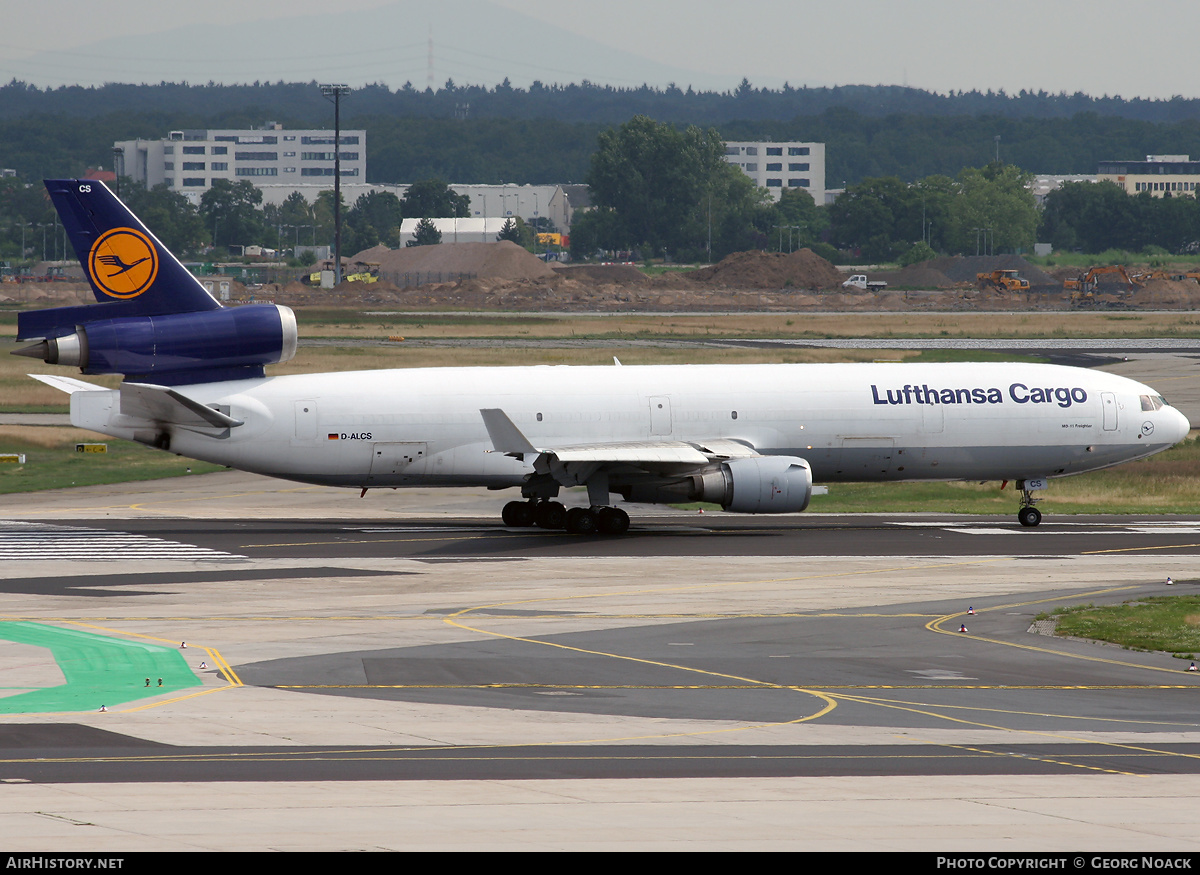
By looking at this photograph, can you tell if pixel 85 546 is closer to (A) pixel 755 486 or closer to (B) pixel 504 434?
(B) pixel 504 434

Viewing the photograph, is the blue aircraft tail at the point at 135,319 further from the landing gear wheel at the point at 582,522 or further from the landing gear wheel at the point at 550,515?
the landing gear wheel at the point at 582,522

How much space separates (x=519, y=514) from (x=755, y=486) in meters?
7.93

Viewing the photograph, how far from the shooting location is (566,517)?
43.4 meters

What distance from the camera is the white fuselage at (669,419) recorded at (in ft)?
139

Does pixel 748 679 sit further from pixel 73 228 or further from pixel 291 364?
pixel 291 364

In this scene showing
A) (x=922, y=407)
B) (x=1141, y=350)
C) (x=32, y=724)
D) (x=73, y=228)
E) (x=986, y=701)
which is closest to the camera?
(x=32, y=724)

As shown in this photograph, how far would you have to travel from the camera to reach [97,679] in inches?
901

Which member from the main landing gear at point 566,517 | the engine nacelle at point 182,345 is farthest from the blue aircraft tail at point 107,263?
the main landing gear at point 566,517

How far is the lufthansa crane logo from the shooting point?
41.6m

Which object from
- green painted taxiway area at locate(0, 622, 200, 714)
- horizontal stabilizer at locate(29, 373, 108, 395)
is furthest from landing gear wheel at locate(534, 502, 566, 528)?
green painted taxiway area at locate(0, 622, 200, 714)

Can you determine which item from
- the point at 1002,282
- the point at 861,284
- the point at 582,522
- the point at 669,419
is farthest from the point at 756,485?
the point at 861,284

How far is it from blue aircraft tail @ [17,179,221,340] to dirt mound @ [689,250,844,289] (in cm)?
14987
